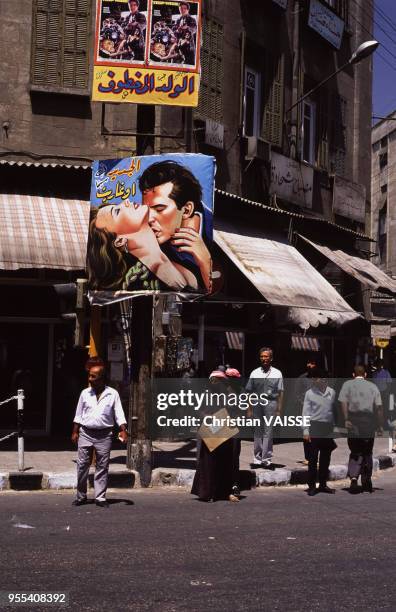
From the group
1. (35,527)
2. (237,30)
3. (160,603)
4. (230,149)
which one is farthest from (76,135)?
(160,603)

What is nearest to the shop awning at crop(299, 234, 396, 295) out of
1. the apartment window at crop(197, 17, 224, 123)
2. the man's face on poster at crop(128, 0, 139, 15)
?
the apartment window at crop(197, 17, 224, 123)

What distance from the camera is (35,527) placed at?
28.5ft

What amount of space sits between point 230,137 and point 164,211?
628 cm

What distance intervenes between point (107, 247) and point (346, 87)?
12291 mm

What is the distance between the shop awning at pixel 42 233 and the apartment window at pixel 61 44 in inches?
91.8

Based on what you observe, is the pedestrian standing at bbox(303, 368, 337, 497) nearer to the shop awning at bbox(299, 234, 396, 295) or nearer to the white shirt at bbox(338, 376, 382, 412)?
the white shirt at bbox(338, 376, 382, 412)

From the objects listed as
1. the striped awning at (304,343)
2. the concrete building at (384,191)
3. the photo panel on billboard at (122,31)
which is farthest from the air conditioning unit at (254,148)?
the concrete building at (384,191)

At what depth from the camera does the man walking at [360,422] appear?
482 inches

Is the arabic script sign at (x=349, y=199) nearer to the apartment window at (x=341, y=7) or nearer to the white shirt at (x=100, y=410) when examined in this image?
the apartment window at (x=341, y=7)

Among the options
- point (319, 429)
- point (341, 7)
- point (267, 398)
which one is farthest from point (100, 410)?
point (341, 7)

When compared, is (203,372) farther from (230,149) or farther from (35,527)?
(35,527)

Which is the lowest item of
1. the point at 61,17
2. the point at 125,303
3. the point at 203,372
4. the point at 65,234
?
the point at 203,372

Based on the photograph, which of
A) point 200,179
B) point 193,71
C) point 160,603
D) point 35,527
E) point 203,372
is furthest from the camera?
point 203,372

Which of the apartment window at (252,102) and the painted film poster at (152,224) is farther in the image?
the apartment window at (252,102)
